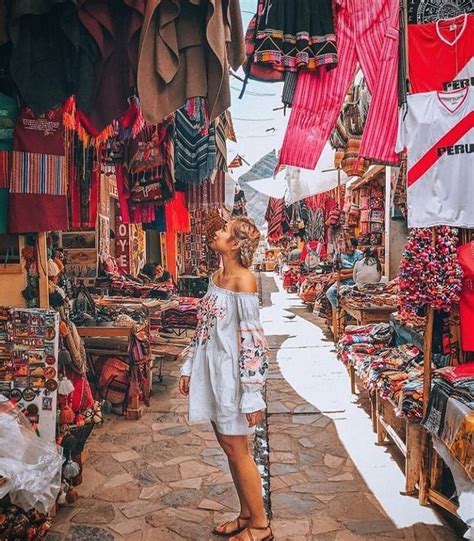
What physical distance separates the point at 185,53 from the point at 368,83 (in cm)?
202

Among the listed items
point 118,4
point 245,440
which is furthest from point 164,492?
point 118,4

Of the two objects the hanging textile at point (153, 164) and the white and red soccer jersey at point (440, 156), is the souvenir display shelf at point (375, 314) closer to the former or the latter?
the hanging textile at point (153, 164)

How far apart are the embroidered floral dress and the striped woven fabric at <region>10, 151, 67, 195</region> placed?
4.42ft

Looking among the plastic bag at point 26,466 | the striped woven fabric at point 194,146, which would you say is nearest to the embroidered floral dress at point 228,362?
the plastic bag at point 26,466

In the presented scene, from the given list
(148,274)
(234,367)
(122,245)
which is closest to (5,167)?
(234,367)

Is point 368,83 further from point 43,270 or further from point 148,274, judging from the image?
point 148,274

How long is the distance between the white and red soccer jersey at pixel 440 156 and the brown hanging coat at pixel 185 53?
4.59ft

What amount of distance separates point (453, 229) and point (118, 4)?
8.66 ft

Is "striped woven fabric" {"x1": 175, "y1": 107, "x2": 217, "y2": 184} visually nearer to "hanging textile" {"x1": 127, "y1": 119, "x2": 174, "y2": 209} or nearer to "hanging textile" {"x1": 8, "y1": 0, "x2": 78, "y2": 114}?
"hanging textile" {"x1": 127, "y1": 119, "x2": 174, "y2": 209}

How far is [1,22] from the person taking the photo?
2.90 meters

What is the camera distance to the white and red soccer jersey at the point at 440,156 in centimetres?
348

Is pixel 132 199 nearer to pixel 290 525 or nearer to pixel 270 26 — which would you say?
pixel 270 26

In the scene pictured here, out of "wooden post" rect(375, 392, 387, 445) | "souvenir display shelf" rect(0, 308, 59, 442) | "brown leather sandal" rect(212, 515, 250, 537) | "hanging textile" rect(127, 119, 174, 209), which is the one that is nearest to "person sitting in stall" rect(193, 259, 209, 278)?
"hanging textile" rect(127, 119, 174, 209)

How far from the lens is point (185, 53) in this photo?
9.58ft
